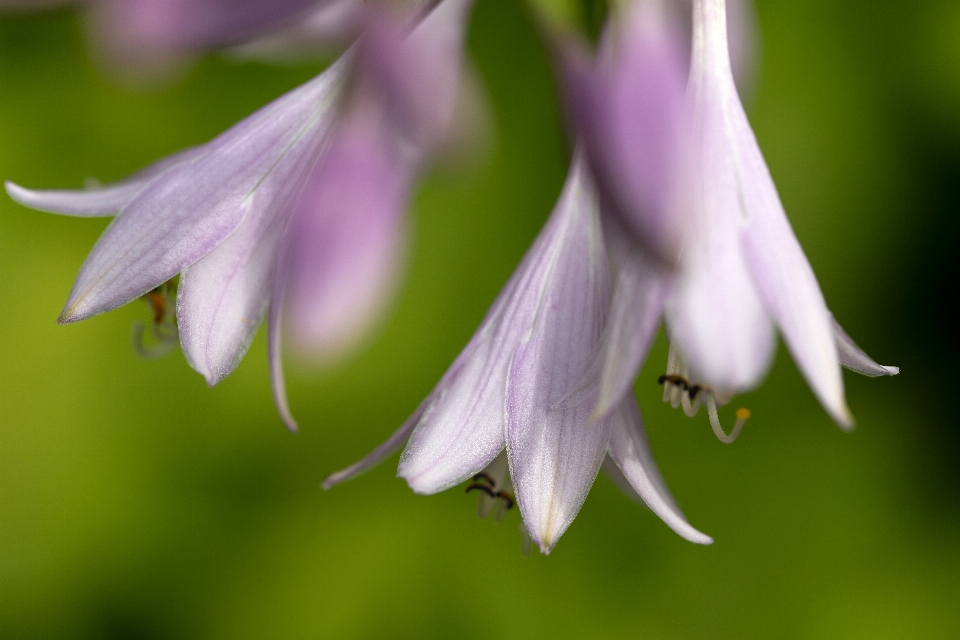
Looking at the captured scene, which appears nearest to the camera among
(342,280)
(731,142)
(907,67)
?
(342,280)

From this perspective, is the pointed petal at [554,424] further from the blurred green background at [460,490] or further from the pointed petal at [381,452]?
the blurred green background at [460,490]

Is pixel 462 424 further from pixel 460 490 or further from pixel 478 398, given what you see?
pixel 460 490

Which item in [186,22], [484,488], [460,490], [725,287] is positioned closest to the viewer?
[186,22]

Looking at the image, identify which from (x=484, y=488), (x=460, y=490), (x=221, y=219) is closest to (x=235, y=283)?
(x=221, y=219)

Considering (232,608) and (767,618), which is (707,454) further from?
(232,608)

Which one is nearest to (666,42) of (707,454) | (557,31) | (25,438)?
(557,31)

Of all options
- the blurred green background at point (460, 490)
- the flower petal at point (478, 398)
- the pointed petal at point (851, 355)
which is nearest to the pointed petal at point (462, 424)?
the flower petal at point (478, 398)

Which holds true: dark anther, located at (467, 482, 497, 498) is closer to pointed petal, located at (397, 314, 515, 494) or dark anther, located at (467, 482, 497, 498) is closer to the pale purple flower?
pointed petal, located at (397, 314, 515, 494)
